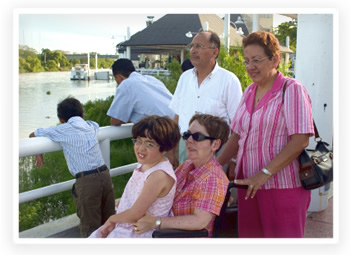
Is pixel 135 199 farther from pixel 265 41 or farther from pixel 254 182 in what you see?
pixel 265 41

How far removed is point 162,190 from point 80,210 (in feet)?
4.79

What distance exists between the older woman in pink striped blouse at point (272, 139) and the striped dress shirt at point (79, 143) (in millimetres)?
1435

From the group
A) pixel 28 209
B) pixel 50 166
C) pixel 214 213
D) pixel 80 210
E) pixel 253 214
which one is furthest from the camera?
pixel 50 166

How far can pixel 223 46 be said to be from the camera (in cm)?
1086

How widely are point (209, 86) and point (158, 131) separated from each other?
45.7 inches

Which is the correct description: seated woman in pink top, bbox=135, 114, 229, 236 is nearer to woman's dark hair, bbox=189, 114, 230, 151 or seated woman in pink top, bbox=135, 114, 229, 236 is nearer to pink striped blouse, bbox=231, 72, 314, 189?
woman's dark hair, bbox=189, 114, 230, 151

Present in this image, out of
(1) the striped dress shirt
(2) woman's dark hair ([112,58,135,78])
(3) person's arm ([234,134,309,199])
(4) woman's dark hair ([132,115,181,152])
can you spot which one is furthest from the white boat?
(3) person's arm ([234,134,309,199])

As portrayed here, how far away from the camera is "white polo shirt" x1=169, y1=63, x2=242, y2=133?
3.50m

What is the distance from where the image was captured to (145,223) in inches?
96.3

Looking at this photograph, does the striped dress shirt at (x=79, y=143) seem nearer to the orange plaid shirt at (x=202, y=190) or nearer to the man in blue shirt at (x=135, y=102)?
the man in blue shirt at (x=135, y=102)

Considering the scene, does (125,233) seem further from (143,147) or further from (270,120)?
(270,120)
